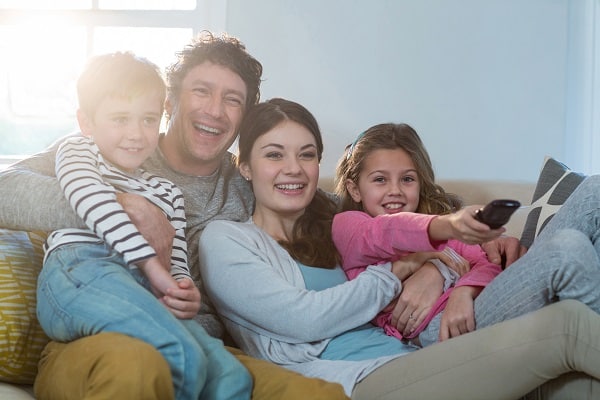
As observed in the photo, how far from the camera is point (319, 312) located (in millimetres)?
1627

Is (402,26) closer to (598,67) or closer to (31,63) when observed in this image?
(598,67)

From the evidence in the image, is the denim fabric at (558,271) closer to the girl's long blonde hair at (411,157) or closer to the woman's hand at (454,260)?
the woman's hand at (454,260)

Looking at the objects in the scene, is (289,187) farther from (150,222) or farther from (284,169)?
(150,222)

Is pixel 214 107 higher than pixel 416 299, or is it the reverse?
pixel 214 107

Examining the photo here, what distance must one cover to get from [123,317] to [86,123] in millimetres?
525

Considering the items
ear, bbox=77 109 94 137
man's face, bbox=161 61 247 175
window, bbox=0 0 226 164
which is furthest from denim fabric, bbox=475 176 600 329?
window, bbox=0 0 226 164

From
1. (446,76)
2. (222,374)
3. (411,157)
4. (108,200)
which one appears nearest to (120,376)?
(222,374)

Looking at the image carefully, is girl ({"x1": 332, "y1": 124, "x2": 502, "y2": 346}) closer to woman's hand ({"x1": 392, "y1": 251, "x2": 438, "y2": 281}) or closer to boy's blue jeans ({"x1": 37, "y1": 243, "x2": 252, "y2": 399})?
woman's hand ({"x1": 392, "y1": 251, "x2": 438, "y2": 281})

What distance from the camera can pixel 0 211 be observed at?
1.70 m

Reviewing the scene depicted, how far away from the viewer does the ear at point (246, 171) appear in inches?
77.1

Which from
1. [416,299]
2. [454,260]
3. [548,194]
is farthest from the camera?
[548,194]

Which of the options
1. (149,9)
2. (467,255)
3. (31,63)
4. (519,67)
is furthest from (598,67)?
(31,63)

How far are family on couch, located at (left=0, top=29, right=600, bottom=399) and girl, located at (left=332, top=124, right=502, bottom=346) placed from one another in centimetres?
7

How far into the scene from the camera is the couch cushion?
5.27 feet
